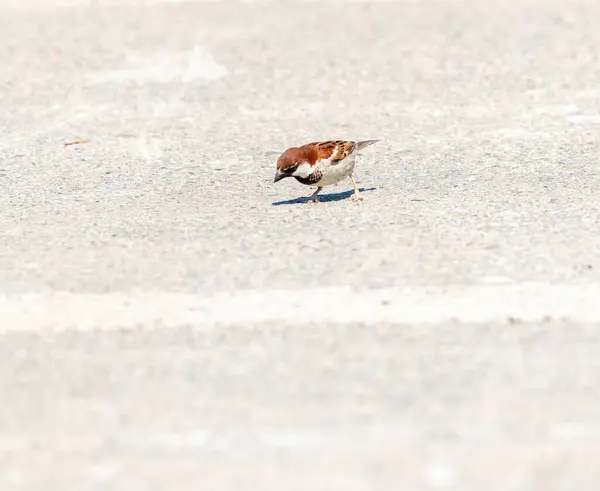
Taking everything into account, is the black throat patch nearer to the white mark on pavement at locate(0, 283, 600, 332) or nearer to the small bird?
the small bird

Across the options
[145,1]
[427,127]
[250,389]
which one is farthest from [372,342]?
[145,1]

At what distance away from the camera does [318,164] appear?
853 cm

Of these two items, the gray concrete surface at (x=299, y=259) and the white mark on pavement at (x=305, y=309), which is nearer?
the gray concrete surface at (x=299, y=259)

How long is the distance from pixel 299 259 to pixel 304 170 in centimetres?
165

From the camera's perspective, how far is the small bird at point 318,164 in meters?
8.35

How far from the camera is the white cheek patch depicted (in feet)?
27.6

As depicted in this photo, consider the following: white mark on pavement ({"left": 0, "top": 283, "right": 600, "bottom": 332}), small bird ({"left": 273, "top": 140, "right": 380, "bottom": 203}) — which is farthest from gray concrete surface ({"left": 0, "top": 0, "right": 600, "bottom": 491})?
small bird ({"left": 273, "top": 140, "right": 380, "bottom": 203})

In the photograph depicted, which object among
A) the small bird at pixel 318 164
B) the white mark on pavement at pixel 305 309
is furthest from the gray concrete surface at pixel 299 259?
the small bird at pixel 318 164

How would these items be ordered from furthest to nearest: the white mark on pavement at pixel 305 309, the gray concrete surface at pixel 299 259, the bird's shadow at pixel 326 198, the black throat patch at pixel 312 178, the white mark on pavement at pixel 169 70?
1. the white mark on pavement at pixel 169 70
2. the bird's shadow at pixel 326 198
3. the black throat patch at pixel 312 178
4. the white mark on pavement at pixel 305 309
5. the gray concrete surface at pixel 299 259

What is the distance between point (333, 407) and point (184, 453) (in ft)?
2.30

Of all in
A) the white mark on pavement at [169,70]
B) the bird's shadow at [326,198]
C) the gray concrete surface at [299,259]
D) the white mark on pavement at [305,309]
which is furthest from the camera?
the white mark on pavement at [169,70]

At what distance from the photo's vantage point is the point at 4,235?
7.79 m

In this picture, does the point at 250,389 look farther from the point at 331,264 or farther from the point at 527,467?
the point at 331,264

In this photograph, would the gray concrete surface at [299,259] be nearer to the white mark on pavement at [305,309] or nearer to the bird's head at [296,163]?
the white mark on pavement at [305,309]
